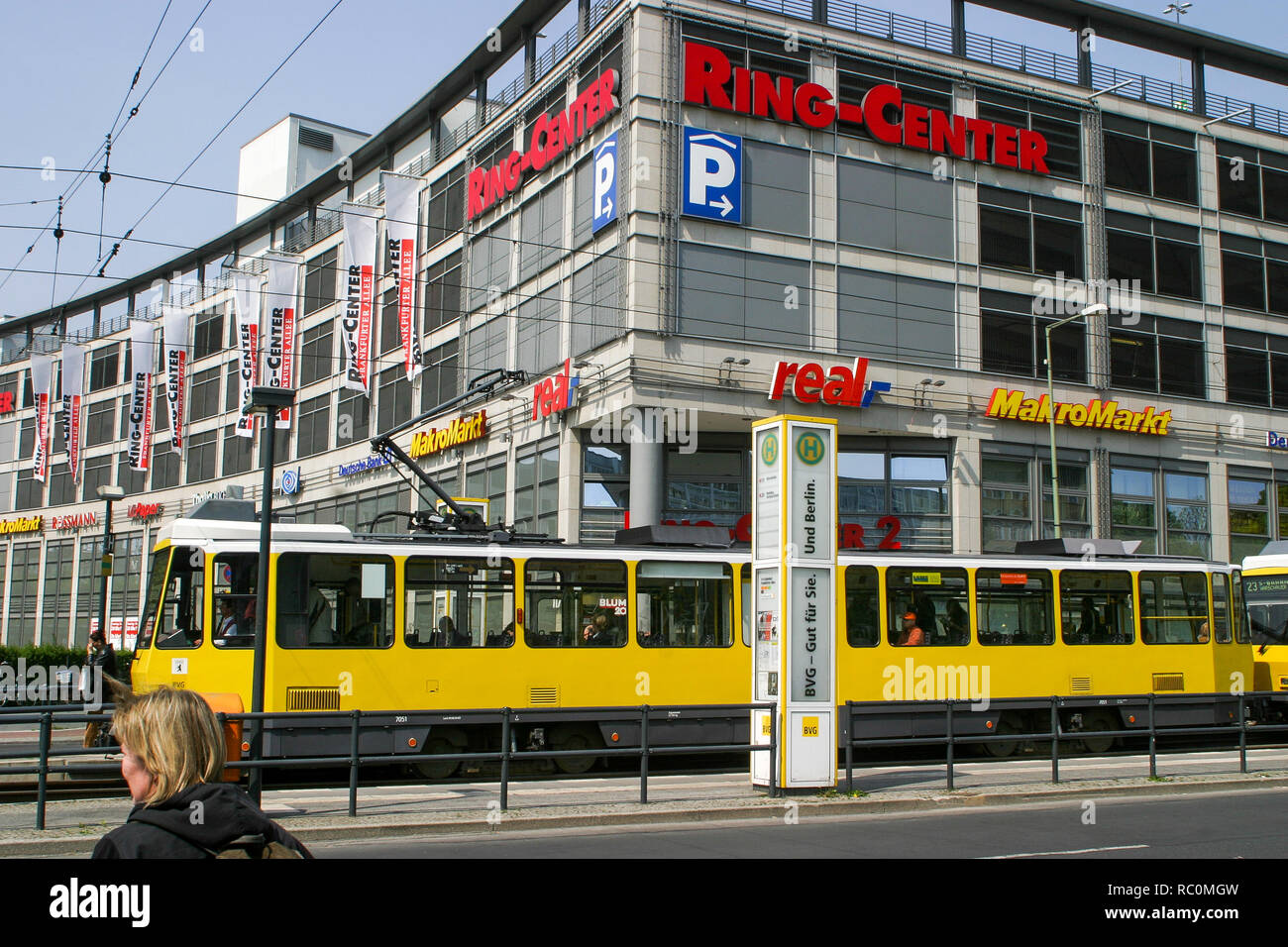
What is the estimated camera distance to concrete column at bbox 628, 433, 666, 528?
A: 28750 mm

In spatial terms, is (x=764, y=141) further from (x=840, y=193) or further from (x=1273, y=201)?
(x=1273, y=201)

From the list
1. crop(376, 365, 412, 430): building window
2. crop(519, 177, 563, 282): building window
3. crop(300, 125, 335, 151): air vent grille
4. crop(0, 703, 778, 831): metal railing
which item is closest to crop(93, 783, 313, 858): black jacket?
crop(0, 703, 778, 831): metal railing

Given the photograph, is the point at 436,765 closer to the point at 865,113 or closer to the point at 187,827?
the point at 187,827

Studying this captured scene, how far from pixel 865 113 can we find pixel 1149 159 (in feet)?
36.5

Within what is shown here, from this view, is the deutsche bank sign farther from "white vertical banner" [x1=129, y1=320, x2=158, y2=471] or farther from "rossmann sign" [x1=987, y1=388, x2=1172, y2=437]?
"white vertical banner" [x1=129, y1=320, x2=158, y2=471]

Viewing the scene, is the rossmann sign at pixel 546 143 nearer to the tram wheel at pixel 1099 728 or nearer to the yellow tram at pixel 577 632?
the yellow tram at pixel 577 632

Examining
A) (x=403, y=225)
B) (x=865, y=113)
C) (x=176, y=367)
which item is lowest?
(x=176, y=367)

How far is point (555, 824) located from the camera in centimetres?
1180

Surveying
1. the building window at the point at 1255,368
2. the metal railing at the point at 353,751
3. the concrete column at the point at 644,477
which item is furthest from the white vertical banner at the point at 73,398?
the building window at the point at 1255,368

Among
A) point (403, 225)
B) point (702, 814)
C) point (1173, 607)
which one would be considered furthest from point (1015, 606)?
point (403, 225)

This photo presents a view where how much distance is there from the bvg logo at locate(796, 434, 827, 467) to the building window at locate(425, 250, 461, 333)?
25901 millimetres

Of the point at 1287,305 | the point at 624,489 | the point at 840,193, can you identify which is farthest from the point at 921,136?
the point at 1287,305

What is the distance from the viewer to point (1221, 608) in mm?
21141
